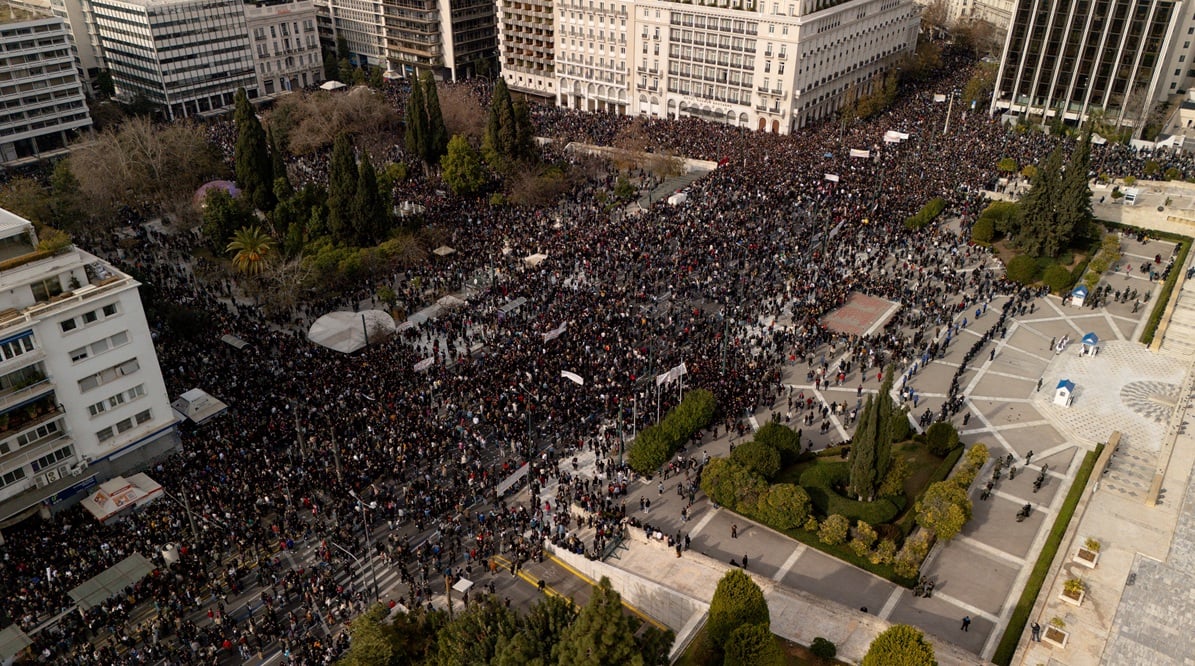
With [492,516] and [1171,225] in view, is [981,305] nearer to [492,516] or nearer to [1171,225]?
[1171,225]

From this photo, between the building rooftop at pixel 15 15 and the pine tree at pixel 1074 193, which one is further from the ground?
the building rooftop at pixel 15 15

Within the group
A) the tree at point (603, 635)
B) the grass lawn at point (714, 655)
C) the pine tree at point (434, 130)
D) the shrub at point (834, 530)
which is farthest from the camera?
the pine tree at point (434, 130)

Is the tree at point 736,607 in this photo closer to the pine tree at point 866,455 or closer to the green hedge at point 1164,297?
the pine tree at point 866,455

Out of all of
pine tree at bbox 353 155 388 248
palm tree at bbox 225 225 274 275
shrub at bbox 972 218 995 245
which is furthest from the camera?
shrub at bbox 972 218 995 245

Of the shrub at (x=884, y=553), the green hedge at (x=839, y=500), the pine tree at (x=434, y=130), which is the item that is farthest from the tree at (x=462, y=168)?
the shrub at (x=884, y=553)

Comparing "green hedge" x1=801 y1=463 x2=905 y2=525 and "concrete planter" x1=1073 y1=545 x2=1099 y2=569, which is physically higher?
"green hedge" x1=801 y1=463 x2=905 y2=525

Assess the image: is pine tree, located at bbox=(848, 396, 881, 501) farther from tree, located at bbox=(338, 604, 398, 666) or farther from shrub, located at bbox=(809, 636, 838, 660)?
tree, located at bbox=(338, 604, 398, 666)

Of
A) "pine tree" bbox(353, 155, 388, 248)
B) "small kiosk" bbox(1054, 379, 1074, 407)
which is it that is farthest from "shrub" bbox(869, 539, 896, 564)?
"pine tree" bbox(353, 155, 388, 248)
